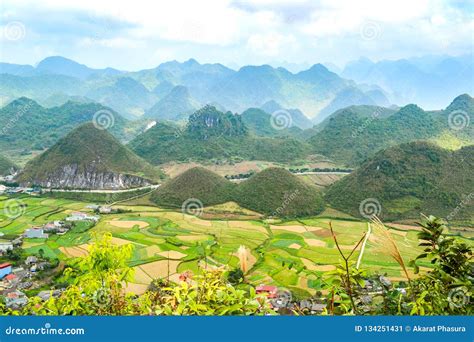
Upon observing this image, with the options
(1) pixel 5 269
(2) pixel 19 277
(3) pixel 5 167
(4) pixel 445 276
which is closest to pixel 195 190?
(1) pixel 5 269

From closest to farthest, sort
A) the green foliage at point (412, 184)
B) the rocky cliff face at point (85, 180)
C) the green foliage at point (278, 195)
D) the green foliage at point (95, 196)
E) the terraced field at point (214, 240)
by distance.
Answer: the terraced field at point (214, 240)
the green foliage at point (412, 184)
the green foliage at point (278, 195)
the green foliage at point (95, 196)
the rocky cliff face at point (85, 180)

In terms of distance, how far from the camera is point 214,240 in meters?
37.8

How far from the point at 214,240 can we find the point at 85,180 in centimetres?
3931

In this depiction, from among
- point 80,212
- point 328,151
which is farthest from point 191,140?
point 80,212

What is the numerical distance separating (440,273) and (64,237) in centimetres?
3971

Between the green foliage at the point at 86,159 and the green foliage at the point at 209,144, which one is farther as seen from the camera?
the green foliage at the point at 209,144

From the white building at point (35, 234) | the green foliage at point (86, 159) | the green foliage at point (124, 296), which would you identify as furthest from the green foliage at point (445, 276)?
the green foliage at point (86, 159)

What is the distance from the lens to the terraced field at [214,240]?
2988cm

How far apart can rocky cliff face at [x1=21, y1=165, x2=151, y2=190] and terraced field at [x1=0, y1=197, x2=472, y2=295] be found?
510 inches

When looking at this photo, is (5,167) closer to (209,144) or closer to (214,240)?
(209,144)

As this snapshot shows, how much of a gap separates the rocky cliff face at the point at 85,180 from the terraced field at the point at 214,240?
12962mm

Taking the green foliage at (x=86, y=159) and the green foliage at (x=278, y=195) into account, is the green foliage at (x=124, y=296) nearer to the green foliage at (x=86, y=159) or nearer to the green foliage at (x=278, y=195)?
the green foliage at (x=278, y=195)

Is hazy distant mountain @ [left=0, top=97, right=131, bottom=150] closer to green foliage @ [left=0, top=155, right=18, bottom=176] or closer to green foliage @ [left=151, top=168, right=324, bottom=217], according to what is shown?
green foliage @ [left=0, top=155, right=18, bottom=176]

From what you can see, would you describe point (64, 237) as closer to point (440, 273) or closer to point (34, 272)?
point (34, 272)
